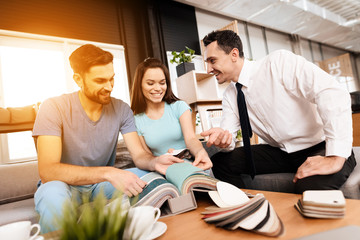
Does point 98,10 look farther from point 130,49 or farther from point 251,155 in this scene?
point 251,155

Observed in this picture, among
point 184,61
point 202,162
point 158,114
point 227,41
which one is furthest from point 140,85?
point 184,61

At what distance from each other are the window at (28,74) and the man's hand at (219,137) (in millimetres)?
2532

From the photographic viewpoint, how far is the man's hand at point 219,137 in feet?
4.54

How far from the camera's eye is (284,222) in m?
0.60

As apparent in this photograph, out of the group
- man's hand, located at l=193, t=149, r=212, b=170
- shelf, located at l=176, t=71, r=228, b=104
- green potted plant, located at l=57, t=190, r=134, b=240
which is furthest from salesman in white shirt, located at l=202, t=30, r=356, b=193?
shelf, located at l=176, t=71, r=228, b=104

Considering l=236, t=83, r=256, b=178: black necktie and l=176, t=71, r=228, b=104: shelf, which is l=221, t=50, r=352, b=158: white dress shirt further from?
l=176, t=71, r=228, b=104: shelf

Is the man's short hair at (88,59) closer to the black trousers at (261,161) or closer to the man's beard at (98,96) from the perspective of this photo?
the man's beard at (98,96)

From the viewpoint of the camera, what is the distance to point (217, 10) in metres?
4.73

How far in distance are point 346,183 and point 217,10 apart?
14.4ft

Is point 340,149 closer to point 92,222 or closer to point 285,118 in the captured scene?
point 285,118

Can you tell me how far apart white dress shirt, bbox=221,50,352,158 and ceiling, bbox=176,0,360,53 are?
3.31 meters

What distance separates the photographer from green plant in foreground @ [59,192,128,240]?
37cm

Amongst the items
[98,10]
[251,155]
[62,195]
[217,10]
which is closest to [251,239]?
[62,195]

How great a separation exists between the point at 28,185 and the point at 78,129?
31.4 inches
